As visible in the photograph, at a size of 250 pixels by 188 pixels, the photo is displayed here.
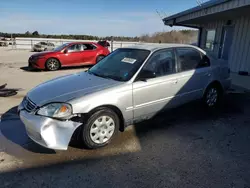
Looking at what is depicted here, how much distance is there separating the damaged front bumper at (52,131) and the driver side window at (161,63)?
5.16ft

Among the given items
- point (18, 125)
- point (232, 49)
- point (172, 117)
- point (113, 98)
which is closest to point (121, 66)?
point (113, 98)

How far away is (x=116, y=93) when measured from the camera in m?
3.02

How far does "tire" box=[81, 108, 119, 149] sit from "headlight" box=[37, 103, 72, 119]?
30 cm

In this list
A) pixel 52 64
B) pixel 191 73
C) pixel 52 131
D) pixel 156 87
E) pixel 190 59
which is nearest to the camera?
pixel 52 131

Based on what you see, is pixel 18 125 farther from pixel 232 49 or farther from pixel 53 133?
pixel 232 49

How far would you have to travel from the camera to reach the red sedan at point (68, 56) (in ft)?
31.8

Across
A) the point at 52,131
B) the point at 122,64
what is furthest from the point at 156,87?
the point at 52,131

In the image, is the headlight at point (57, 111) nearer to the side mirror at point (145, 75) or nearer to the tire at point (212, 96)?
the side mirror at point (145, 75)

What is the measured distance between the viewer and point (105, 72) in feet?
12.1

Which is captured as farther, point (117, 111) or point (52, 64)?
point (52, 64)

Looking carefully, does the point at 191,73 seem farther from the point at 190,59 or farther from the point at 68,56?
the point at 68,56

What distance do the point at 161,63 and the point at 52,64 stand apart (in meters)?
7.54

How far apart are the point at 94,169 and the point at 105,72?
5.75ft

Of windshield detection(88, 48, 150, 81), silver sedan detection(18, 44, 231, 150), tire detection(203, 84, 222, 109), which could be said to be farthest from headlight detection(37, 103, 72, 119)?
tire detection(203, 84, 222, 109)
